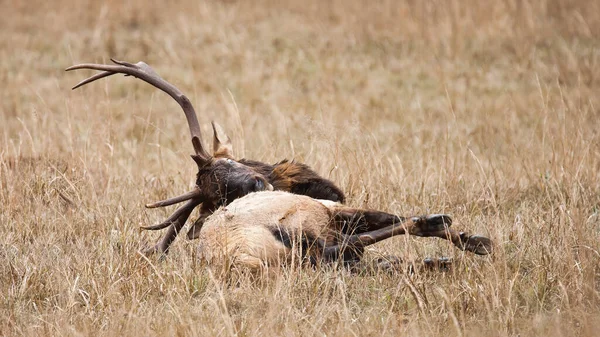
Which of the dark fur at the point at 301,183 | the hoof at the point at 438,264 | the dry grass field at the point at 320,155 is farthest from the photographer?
the dark fur at the point at 301,183

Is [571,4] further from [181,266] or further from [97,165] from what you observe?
[181,266]

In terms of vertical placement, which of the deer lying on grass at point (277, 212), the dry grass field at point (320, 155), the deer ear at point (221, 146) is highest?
the deer ear at point (221, 146)

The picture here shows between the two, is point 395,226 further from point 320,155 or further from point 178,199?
point 320,155

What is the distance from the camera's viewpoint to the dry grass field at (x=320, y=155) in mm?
4172

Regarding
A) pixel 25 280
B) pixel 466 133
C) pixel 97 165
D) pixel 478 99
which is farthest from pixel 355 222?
pixel 478 99

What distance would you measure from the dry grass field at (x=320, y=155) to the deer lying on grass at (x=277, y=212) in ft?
0.55

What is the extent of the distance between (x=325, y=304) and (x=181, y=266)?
1030mm

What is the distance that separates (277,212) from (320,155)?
7.51 ft

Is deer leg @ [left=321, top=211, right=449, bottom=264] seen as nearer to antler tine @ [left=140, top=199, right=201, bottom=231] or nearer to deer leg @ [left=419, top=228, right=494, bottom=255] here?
deer leg @ [left=419, top=228, right=494, bottom=255]

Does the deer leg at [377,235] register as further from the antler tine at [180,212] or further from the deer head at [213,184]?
the antler tine at [180,212]

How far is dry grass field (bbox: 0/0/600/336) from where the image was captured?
4172 mm

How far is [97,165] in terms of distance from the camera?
7211 mm

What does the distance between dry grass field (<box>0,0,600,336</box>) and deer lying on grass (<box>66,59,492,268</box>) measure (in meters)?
0.17

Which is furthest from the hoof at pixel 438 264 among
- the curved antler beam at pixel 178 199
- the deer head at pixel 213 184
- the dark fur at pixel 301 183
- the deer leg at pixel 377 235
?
the curved antler beam at pixel 178 199
